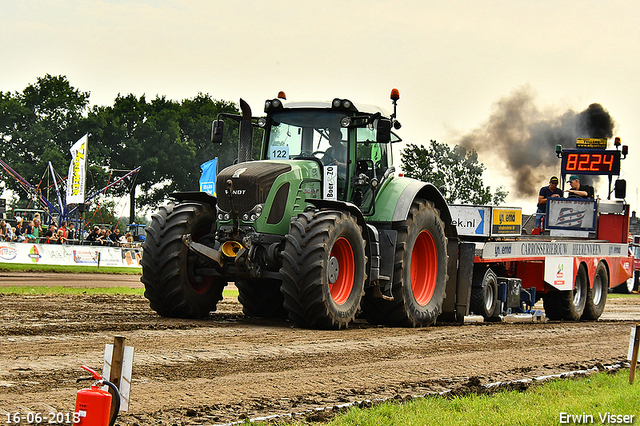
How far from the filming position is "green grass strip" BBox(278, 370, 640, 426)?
5070mm

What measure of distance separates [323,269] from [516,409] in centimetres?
388

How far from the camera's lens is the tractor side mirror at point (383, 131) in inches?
405

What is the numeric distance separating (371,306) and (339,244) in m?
1.64

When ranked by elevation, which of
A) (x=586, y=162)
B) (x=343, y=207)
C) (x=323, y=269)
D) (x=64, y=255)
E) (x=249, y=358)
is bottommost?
(x=249, y=358)

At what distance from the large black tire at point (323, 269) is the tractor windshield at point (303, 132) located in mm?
1372

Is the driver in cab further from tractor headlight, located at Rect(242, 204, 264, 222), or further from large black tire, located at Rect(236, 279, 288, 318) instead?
large black tire, located at Rect(236, 279, 288, 318)

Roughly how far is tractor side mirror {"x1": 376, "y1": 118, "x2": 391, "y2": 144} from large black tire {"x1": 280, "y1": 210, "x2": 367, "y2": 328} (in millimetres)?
1192

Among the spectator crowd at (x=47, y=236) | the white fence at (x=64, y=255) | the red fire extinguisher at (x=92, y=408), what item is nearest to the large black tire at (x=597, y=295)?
the red fire extinguisher at (x=92, y=408)

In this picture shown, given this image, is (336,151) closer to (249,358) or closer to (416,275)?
(416,275)

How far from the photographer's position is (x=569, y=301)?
15.2 meters

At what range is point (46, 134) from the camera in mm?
→ 59688

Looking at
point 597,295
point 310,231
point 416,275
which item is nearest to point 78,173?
point 597,295

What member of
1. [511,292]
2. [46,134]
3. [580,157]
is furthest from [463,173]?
[511,292]

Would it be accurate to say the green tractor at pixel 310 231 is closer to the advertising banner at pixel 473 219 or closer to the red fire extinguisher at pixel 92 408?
the advertising banner at pixel 473 219
